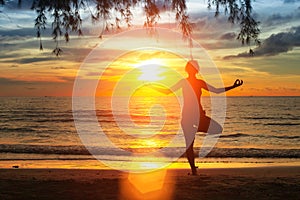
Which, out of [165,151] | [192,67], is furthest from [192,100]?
[165,151]

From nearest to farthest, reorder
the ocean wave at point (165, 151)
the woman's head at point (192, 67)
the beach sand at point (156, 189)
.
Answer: the beach sand at point (156, 189)
the woman's head at point (192, 67)
the ocean wave at point (165, 151)

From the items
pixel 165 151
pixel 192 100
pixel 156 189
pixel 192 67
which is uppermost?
pixel 192 67

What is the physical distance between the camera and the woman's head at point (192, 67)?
8008 millimetres

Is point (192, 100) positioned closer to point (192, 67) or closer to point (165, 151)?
point (192, 67)

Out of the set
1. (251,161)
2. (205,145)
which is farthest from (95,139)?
(251,161)

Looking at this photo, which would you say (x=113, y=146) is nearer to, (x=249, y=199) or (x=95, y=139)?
(x=95, y=139)

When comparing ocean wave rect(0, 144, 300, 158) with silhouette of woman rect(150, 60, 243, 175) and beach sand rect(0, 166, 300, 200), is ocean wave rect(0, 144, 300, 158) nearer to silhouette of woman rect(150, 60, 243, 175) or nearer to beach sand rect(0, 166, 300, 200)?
beach sand rect(0, 166, 300, 200)

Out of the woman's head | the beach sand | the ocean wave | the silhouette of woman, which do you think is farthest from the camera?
the ocean wave

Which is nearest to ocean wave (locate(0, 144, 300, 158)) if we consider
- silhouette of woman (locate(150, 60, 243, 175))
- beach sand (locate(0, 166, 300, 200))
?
beach sand (locate(0, 166, 300, 200))

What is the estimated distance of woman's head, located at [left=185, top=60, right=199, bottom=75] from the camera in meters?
8.01

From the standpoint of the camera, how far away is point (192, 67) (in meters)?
8.02

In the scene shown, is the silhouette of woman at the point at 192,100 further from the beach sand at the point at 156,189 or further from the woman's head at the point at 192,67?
the beach sand at the point at 156,189

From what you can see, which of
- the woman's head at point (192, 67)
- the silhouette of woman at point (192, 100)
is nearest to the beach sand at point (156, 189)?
the silhouette of woman at point (192, 100)

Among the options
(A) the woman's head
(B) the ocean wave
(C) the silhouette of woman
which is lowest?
(B) the ocean wave
